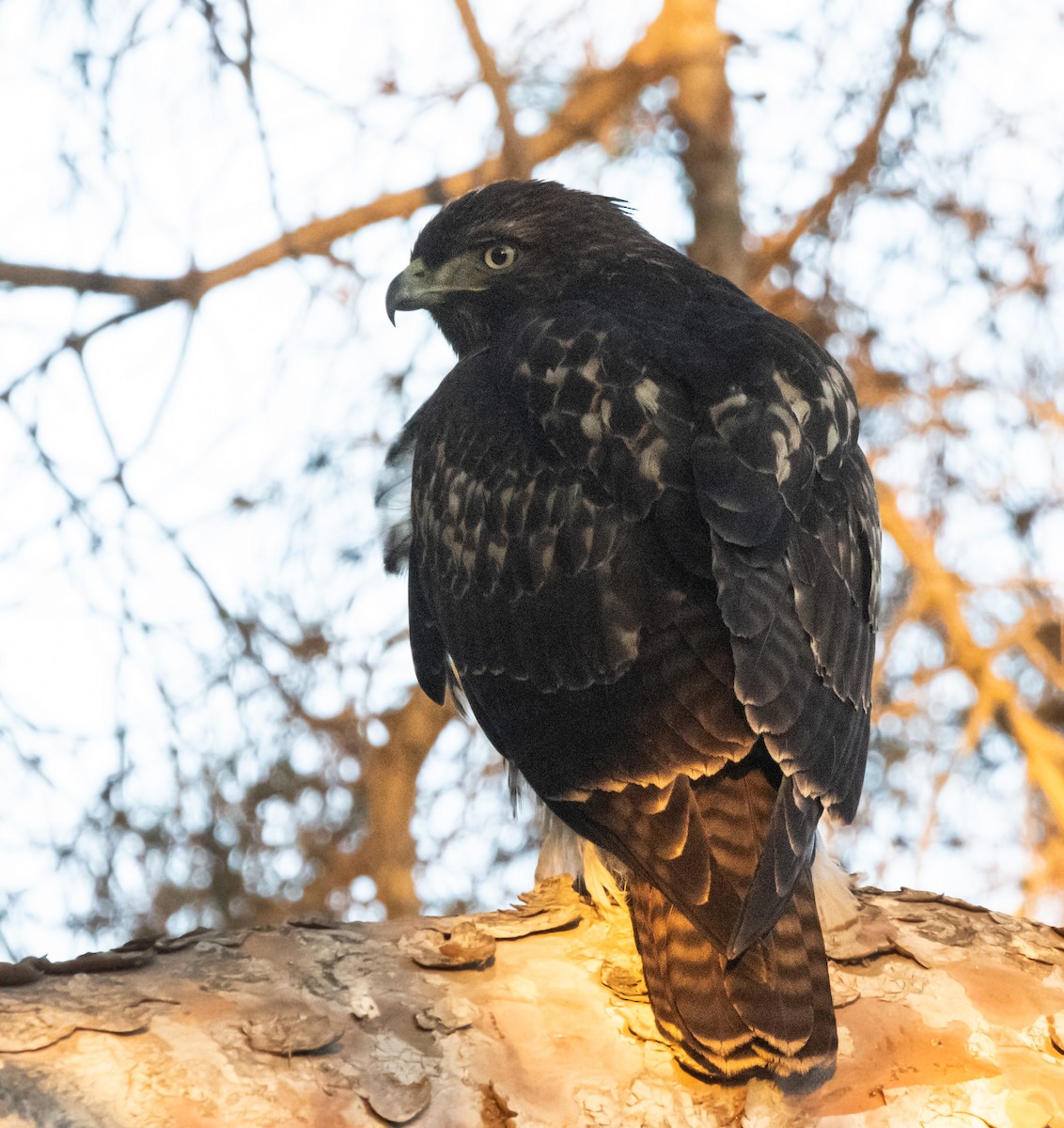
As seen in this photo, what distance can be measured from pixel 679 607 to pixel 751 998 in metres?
0.96

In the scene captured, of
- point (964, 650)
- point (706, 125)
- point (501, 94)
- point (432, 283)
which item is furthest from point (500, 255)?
point (964, 650)

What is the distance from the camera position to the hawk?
10.2ft

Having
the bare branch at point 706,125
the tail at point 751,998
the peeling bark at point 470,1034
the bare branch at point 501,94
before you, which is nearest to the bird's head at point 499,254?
the bare branch at point 501,94

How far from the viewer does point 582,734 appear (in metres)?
3.55

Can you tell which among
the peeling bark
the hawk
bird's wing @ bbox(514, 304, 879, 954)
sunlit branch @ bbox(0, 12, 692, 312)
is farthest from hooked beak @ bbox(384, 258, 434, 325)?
the peeling bark

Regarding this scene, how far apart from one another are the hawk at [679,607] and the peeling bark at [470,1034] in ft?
0.42

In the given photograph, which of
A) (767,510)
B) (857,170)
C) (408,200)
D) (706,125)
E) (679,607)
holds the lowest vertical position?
(679,607)

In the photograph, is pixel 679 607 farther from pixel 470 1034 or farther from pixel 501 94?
pixel 501 94

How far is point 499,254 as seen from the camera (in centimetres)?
509

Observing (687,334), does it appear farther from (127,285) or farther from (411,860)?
(411,860)

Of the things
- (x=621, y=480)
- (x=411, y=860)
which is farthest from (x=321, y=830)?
(x=621, y=480)

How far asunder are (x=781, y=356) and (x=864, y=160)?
3.77m

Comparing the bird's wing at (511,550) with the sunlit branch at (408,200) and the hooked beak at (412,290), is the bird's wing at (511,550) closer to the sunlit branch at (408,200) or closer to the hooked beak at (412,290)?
the hooked beak at (412,290)

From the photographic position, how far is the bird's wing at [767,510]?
3.28 metres
